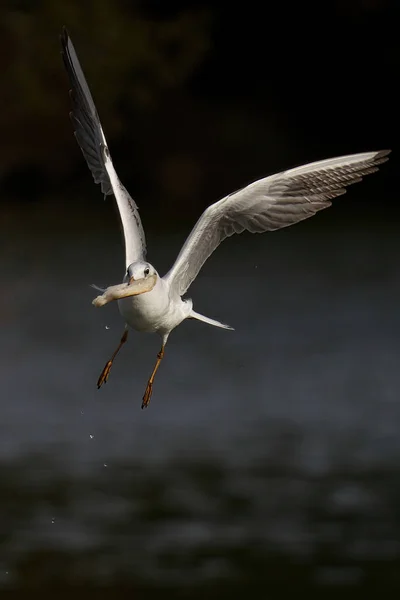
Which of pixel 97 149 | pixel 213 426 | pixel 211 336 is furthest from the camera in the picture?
pixel 211 336

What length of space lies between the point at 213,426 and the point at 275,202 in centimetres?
263

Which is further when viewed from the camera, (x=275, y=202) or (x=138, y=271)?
(x=275, y=202)

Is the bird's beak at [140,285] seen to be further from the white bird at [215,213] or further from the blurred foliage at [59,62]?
the blurred foliage at [59,62]

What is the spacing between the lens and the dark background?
6422mm

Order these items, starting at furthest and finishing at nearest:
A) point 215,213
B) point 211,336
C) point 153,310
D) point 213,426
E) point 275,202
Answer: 1. point 211,336
2. point 213,426
3. point 275,202
4. point 215,213
5. point 153,310

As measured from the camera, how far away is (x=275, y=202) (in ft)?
18.1

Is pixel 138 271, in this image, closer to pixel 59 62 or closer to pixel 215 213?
pixel 215 213

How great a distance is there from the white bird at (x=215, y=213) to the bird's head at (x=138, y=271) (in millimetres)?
172

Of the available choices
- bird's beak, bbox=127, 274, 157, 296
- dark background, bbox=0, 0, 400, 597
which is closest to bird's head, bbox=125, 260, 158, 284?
bird's beak, bbox=127, 274, 157, 296

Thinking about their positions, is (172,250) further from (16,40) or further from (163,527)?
(163,527)

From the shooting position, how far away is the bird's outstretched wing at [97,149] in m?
5.27

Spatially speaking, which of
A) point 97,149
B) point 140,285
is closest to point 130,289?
point 140,285

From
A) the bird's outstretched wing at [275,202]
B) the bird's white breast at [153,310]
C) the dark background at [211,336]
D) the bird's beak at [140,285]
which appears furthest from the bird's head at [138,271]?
the dark background at [211,336]

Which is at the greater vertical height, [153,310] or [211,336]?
[153,310]
